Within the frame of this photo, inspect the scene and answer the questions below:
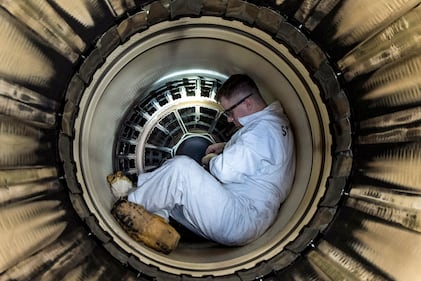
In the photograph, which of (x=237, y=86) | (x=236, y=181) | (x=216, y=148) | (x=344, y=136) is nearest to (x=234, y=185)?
(x=236, y=181)

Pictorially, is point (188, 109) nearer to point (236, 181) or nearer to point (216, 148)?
point (216, 148)

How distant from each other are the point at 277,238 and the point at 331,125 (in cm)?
23

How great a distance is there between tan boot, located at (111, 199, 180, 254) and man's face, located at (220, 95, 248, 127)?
36 cm

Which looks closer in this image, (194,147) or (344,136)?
(344,136)

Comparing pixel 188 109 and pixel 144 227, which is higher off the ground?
pixel 188 109

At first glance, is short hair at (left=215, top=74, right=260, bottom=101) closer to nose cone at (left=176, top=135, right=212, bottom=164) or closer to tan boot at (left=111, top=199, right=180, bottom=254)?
nose cone at (left=176, top=135, right=212, bottom=164)

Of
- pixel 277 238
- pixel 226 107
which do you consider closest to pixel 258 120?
pixel 226 107

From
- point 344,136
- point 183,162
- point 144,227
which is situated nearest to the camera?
point 344,136

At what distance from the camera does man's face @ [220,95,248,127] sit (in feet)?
4.25

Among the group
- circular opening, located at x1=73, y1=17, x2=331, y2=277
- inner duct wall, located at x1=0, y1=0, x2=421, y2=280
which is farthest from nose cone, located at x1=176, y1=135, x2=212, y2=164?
inner duct wall, located at x1=0, y1=0, x2=421, y2=280

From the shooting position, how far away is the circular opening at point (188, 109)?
0.96 m

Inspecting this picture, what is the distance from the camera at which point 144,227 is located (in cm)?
106

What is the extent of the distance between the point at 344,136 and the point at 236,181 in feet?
1.17

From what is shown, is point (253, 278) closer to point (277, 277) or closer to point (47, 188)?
point (277, 277)
